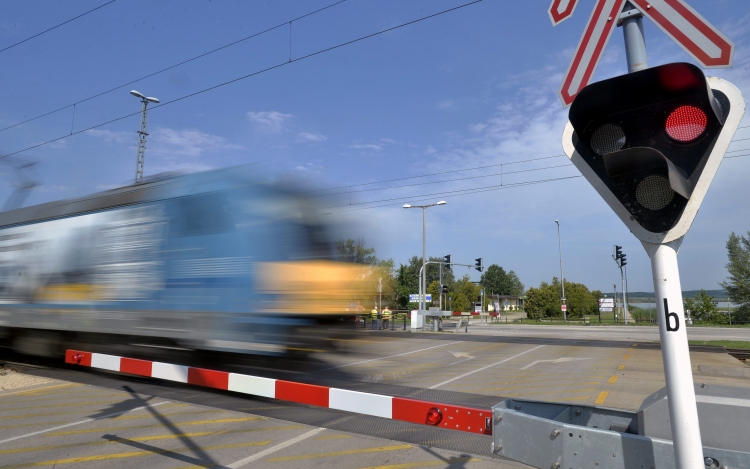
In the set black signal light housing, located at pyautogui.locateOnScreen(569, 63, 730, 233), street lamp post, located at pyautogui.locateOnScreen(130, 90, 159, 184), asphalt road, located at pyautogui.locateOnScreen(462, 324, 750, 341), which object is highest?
street lamp post, located at pyautogui.locateOnScreen(130, 90, 159, 184)

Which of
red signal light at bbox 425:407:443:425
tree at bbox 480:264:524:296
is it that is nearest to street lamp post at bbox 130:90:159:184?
red signal light at bbox 425:407:443:425

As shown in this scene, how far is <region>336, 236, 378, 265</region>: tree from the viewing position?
8.41m

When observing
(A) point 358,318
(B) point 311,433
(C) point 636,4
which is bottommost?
(B) point 311,433

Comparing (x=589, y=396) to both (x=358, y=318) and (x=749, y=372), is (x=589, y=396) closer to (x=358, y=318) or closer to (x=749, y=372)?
(x=358, y=318)

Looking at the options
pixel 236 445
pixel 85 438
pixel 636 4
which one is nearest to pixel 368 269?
pixel 236 445

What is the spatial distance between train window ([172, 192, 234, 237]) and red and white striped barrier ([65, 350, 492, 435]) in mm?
3160

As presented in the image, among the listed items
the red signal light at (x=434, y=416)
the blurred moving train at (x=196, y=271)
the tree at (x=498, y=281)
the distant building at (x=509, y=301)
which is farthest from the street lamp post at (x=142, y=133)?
the tree at (x=498, y=281)

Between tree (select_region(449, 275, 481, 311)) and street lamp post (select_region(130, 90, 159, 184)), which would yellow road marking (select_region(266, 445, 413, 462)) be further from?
tree (select_region(449, 275, 481, 311))

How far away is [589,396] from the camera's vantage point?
782 centimetres

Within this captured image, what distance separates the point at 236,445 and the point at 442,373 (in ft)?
20.3

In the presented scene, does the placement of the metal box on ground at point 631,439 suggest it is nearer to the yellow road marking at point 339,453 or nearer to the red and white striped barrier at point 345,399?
the red and white striped barrier at point 345,399

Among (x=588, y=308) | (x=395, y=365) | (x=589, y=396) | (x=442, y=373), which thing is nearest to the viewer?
(x=589, y=396)

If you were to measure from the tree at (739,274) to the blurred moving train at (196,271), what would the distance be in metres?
60.7

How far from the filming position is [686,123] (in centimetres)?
179
